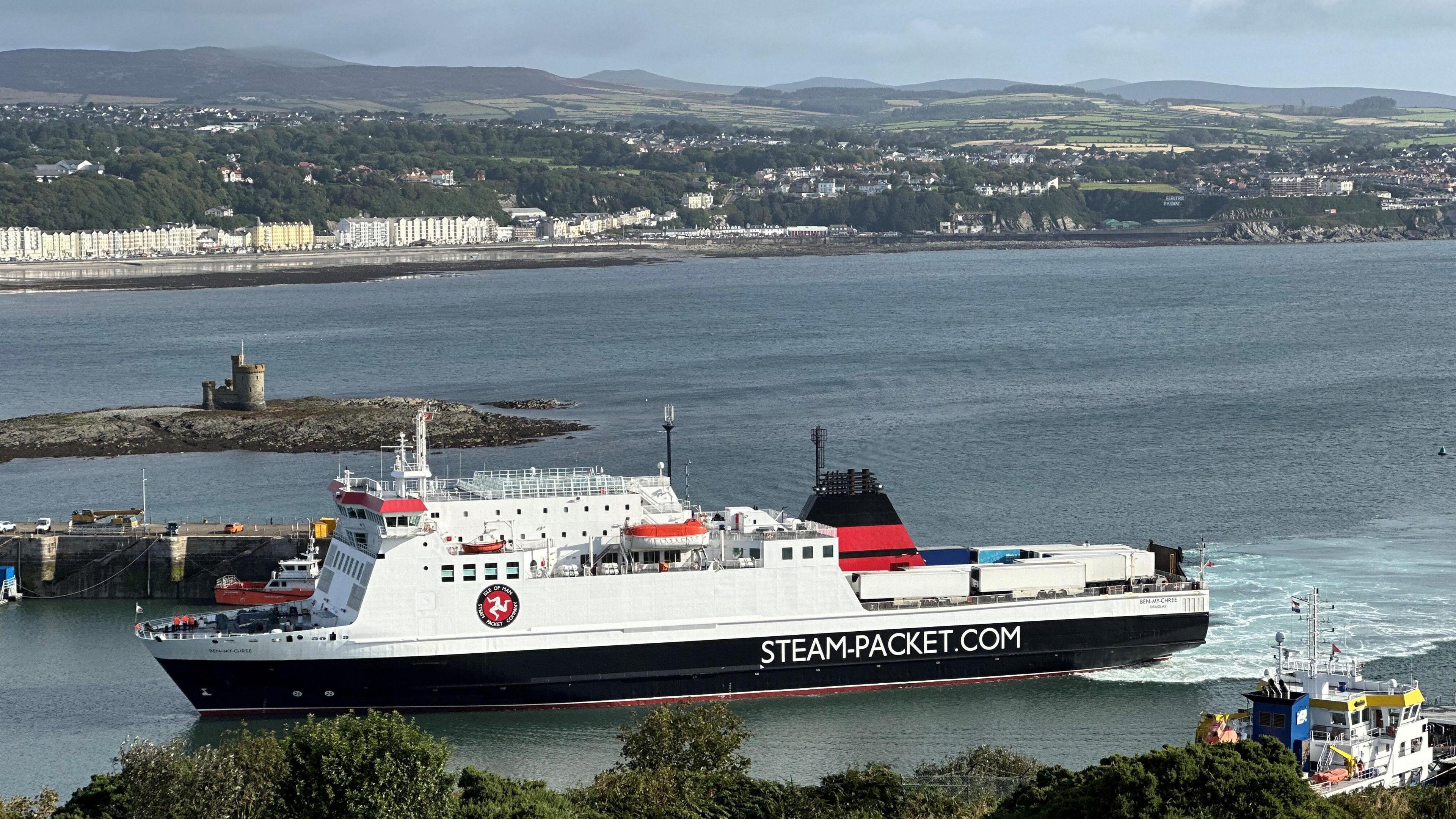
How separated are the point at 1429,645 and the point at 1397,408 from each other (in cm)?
3060

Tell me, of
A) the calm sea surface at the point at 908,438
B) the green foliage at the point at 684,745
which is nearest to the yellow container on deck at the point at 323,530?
the calm sea surface at the point at 908,438

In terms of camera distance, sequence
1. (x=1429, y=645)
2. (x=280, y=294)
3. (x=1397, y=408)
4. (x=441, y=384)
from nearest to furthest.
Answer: (x=1429, y=645), (x=1397, y=408), (x=441, y=384), (x=280, y=294)

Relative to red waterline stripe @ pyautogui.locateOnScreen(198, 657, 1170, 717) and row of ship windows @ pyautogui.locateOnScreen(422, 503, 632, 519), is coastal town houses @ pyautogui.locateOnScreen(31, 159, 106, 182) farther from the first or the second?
red waterline stripe @ pyautogui.locateOnScreen(198, 657, 1170, 717)

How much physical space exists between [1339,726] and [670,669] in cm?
1198

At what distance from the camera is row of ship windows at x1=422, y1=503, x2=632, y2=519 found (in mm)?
28828

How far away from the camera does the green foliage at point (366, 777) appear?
17.3 m

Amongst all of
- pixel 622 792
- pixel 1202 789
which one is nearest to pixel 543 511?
pixel 622 792

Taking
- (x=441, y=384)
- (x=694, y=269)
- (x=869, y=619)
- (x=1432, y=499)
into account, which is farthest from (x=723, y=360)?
(x=694, y=269)

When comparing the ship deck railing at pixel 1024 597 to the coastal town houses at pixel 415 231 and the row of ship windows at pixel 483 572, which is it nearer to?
the row of ship windows at pixel 483 572

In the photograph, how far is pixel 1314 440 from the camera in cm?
5259

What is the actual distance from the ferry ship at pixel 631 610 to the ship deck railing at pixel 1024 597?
4cm

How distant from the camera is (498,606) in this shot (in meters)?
28.2

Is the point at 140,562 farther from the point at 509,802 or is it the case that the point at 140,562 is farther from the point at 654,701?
the point at 509,802

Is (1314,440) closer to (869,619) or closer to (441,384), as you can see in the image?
(869,619)
